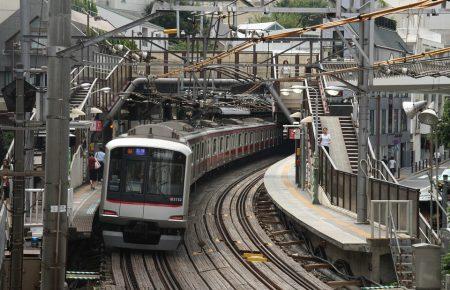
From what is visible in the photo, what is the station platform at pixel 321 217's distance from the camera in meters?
18.8

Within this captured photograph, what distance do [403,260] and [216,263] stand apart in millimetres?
4135

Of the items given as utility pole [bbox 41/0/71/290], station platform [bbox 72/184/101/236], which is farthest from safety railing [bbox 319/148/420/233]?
utility pole [bbox 41/0/71/290]

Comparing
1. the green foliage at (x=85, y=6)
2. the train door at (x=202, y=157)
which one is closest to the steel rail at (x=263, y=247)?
the train door at (x=202, y=157)

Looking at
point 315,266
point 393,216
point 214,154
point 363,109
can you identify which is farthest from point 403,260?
point 214,154

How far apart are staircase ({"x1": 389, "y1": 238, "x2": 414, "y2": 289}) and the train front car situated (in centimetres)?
460

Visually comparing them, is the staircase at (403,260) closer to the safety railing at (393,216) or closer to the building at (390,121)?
the safety railing at (393,216)

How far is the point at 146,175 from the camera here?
20.4m

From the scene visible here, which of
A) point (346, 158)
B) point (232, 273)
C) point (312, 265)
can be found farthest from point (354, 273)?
point (346, 158)

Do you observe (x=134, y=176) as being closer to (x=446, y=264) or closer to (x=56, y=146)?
(x=446, y=264)

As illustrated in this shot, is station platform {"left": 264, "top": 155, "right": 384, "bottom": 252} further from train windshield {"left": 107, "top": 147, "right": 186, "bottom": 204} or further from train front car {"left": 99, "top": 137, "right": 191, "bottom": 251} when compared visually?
train windshield {"left": 107, "top": 147, "right": 186, "bottom": 204}

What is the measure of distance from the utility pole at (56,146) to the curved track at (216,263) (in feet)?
17.3

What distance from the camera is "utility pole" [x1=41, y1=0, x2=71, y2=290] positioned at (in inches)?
452

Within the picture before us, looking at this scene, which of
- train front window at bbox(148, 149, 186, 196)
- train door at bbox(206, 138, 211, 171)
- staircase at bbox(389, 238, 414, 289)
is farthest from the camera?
train door at bbox(206, 138, 211, 171)

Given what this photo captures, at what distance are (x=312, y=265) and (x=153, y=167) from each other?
12.5ft
